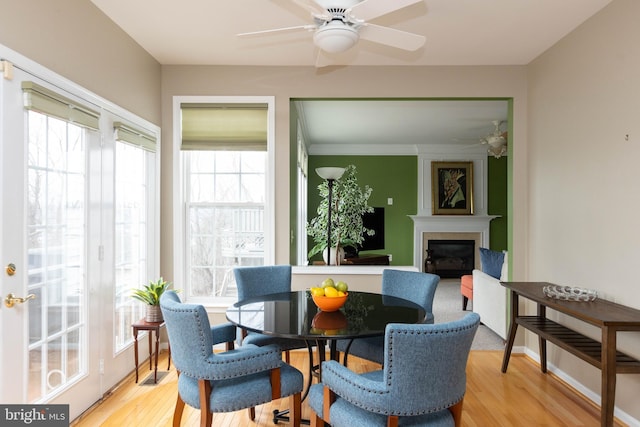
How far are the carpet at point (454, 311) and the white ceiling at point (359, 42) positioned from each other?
9.14 ft

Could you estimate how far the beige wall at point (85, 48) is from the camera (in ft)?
7.45

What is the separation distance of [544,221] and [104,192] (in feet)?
11.8

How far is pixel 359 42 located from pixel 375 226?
Answer: 210 inches

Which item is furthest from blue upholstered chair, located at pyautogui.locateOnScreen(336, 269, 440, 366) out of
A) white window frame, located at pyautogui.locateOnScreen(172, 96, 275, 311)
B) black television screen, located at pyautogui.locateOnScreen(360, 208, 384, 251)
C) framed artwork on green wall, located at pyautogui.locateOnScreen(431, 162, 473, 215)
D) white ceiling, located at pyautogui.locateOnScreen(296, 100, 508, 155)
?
framed artwork on green wall, located at pyautogui.locateOnScreen(431, 162, 473, 215)

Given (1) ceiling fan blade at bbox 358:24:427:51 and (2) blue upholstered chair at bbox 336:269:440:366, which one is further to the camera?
(2) blue upholstered chair at bbox 336:269:440:366

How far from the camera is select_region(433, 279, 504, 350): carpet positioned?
4453mm

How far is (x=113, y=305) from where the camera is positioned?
3254 millimetres

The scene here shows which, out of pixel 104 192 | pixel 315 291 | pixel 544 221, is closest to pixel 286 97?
pixel 104 192

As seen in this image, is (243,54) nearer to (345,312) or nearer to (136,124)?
(136,124)

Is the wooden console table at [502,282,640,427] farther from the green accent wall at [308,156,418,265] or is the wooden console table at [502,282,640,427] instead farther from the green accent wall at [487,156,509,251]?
the green accent wall at [487,156,509,251]

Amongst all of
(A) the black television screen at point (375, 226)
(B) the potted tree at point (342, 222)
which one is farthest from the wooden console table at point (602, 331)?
(A) the black television screen at point (375, 226)

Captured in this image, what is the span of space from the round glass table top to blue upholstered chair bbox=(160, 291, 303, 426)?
170 mm

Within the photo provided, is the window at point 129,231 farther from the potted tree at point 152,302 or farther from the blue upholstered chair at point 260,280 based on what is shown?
the blue upholstered chair at point 260,280

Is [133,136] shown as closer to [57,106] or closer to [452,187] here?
[57,106]
